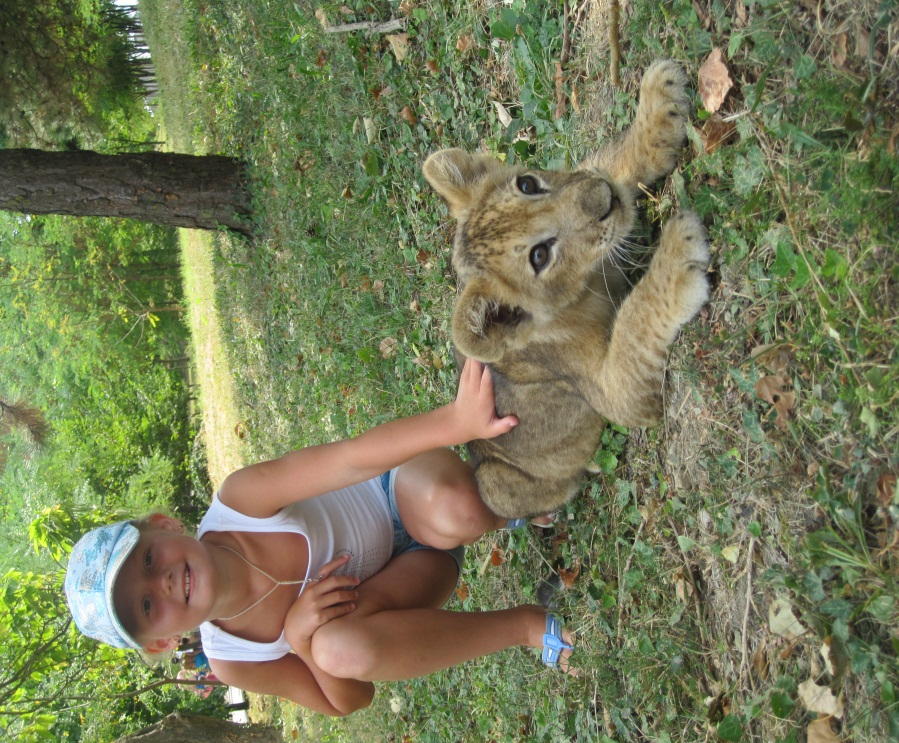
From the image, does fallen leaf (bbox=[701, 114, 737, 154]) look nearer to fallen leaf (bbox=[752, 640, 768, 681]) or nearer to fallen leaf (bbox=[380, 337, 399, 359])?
fallen leaf (bbox=[752, 640, 768, 681])

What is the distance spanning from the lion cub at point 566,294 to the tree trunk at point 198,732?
731 cm

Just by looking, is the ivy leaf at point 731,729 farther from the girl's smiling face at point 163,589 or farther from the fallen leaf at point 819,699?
the girl's smiling face at point 163,589

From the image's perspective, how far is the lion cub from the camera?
362cm

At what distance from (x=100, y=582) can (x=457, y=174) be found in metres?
3.20

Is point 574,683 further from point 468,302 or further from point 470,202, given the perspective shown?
point 470,202

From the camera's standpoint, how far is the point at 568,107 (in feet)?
15.7

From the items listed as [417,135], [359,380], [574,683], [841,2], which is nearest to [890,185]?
[841,2]

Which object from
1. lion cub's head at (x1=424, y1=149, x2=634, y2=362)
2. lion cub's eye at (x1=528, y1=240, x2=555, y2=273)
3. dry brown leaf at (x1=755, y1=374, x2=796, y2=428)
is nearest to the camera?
dry brown leaf at (x1=755, y1=374, x2=796, y2=428)

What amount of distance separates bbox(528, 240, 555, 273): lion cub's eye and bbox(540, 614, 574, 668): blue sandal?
7.40 feet

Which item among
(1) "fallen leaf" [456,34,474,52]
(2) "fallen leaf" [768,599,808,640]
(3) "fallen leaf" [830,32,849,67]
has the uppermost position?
(1) "fallen leaf" [456,34,474,52]

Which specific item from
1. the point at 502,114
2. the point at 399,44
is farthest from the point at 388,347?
the point at 399,44

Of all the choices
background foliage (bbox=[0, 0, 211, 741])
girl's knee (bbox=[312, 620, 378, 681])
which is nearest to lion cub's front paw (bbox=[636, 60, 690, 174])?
girl's knee (bbox=[312, 620, 378, 681])

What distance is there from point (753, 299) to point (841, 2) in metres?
1.18

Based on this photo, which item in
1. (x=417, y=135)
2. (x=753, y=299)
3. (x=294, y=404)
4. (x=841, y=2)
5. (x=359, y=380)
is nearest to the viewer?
(x=841, y=2)
